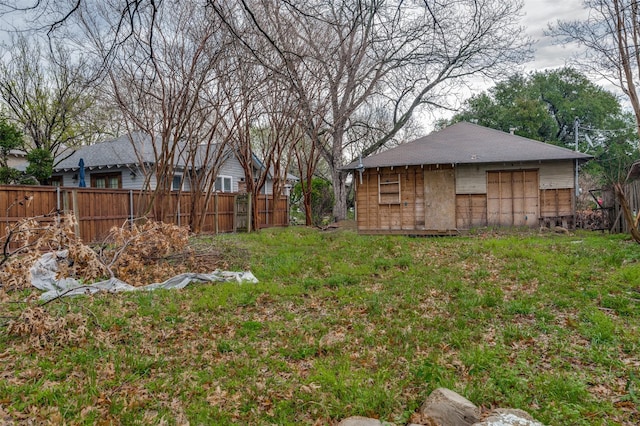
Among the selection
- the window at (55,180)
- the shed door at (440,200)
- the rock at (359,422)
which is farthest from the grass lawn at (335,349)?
the window at (55,180)

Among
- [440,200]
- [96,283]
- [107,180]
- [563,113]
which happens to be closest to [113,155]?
[107,180]

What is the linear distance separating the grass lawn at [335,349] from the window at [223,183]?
47.3 feet

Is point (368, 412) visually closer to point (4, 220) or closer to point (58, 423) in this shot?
point (58, 423)

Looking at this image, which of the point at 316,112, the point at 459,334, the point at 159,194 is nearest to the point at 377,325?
the point at 459,334

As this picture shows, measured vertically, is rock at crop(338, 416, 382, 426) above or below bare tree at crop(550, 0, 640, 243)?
below

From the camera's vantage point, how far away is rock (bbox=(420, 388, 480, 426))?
2.95 metres

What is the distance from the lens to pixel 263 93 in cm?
1228

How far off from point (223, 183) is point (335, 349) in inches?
708

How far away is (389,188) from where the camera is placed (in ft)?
46.2

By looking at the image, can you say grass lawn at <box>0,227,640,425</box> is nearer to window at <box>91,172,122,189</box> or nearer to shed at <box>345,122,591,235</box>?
shed at <box>345,122,591,235</box>

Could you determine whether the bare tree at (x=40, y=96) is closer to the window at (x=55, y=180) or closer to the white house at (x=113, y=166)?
the white house at (x=113, y=166)

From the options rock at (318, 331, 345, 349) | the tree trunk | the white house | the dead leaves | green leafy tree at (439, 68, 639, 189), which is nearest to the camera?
the dead leaves

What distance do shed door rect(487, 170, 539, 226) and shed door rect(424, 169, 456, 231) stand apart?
1196 mm

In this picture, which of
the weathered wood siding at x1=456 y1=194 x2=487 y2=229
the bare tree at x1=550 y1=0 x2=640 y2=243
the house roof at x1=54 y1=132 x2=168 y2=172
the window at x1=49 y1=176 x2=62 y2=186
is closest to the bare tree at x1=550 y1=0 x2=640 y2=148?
the bare tree at x1=550 y1=0 x2=640 y2=243
